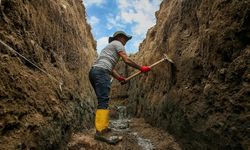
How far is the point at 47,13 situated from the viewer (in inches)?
238

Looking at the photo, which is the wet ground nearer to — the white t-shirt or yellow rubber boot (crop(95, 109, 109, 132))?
yellow rubber boot (crop(95, 109, 109, 132))

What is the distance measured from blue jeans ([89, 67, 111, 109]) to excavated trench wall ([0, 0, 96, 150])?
62 cm

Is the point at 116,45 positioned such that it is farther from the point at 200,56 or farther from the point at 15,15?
the point at 15,15

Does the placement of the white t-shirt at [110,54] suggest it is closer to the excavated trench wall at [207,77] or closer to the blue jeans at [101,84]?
the blue jeans at [101,84]

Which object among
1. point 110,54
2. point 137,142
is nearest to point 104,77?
point 110,54

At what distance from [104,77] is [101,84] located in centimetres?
17

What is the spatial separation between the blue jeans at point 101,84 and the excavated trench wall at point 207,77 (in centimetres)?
148

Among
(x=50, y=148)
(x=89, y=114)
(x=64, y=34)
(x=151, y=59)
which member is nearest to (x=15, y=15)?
(x=50, y=148)

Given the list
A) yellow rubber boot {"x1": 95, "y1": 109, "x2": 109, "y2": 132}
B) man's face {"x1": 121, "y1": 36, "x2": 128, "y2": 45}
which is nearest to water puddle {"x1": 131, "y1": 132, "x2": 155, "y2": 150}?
yellow rubber boot {"x1": 95, "y1": 109, "x2": 109, "y2": 132}

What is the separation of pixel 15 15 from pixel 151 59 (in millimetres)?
5795

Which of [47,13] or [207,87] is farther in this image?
[47,13]

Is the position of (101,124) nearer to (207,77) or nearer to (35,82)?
(35,82)

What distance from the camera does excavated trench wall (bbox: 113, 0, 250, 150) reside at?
3836 mm

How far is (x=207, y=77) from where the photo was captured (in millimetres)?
4852
